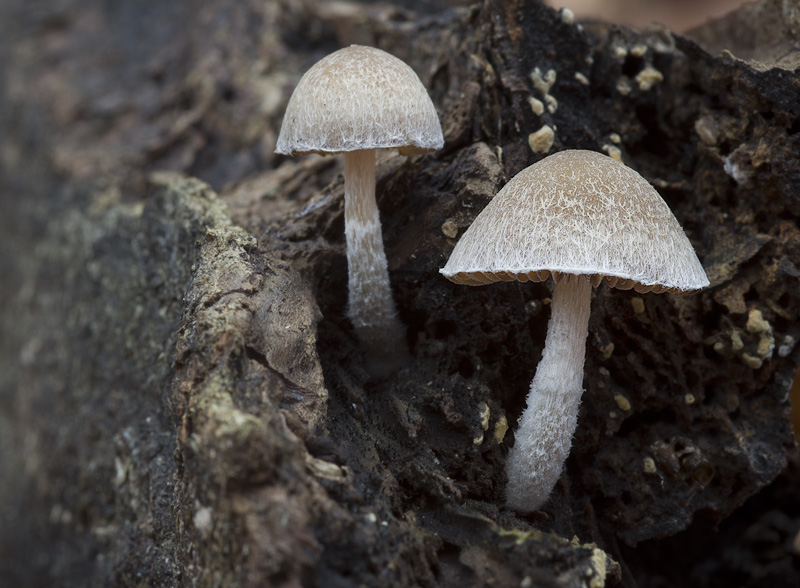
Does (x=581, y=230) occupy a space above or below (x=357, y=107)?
below

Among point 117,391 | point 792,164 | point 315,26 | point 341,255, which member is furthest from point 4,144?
point 792,164

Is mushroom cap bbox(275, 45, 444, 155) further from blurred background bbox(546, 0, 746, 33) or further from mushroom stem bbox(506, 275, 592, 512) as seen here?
blurred background bbox(546, 0, 746, 33)

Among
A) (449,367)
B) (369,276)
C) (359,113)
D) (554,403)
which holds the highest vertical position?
(359,113)

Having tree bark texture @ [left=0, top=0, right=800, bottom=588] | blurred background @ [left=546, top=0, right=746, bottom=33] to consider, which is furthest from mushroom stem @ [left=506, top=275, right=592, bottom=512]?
blurred background @ [left=546, top=0, right=746, bottom=33]

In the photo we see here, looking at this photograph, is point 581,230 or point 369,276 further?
point 369,276

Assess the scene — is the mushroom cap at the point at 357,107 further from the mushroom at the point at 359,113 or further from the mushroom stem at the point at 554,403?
the mushroom stem at the point at 554,403

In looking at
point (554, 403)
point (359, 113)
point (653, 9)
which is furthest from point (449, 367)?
point (653, 9)

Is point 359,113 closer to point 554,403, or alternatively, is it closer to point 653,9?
point 554,403
